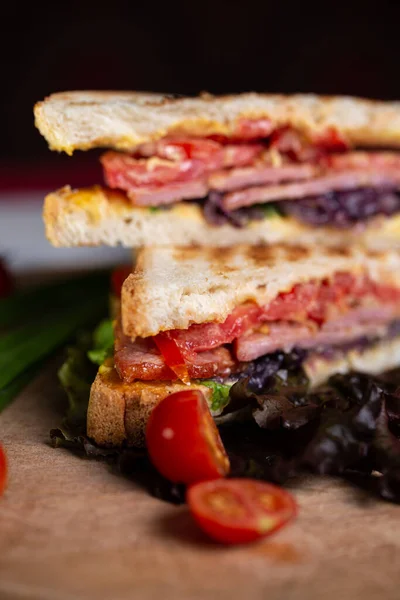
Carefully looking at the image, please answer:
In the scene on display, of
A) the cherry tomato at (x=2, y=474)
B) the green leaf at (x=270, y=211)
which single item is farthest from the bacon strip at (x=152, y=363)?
the green leaf at (x=270, y=211)

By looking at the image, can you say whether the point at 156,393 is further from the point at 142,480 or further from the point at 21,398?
the point at 21,398

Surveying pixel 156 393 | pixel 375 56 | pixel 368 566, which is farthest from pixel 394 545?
pixel 375 56

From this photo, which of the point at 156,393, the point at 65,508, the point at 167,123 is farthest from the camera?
the point at 167,123

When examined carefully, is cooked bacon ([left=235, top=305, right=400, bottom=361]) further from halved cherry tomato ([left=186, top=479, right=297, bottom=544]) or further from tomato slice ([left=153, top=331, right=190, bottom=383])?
halved cherry tomato ([left=186, top=479, right=297, bottom=544])

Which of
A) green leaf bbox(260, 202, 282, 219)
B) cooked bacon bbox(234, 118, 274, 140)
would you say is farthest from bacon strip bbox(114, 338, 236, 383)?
cooked bacon bbox(234, 118, 274, 140)

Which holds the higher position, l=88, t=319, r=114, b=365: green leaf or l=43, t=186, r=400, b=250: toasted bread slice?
l=43, t=186, r=400, b=250: toasted bread slice

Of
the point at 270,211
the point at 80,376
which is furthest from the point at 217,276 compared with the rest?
the point at 270,211

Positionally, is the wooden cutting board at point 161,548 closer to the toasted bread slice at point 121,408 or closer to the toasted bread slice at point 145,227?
the toasted bread slice at point 121,408
